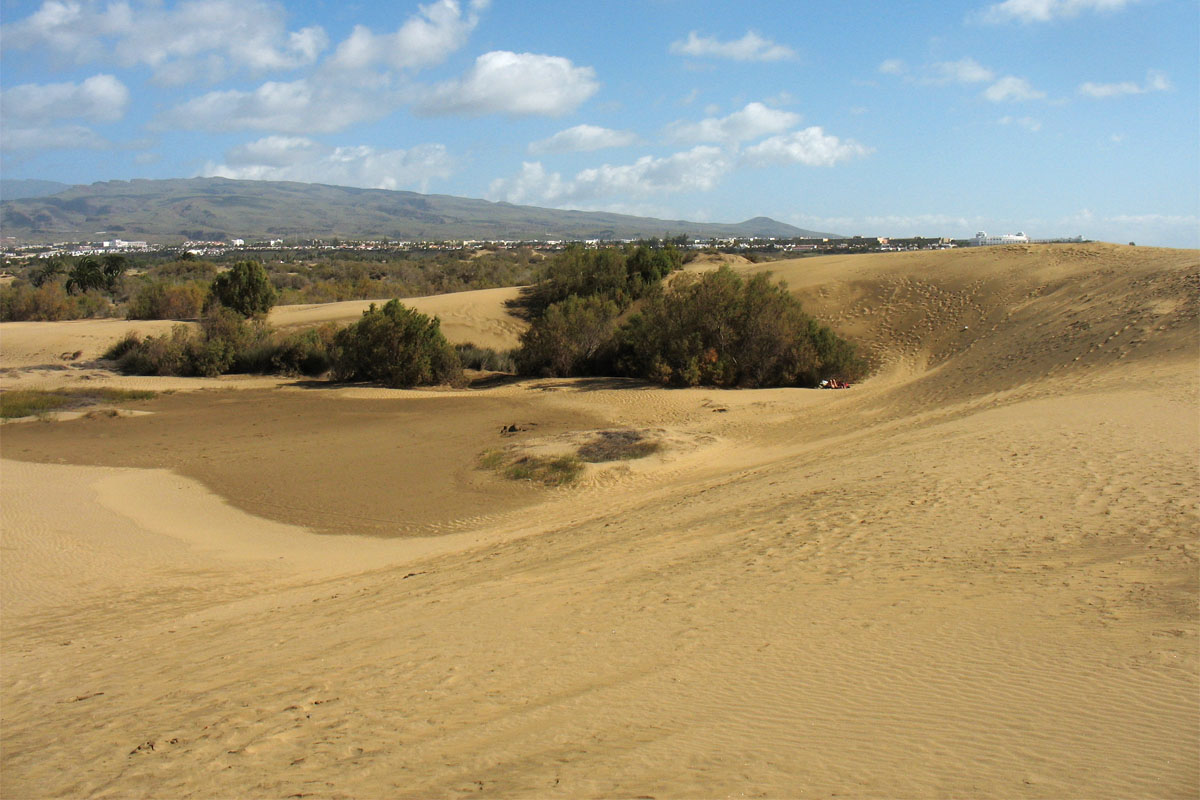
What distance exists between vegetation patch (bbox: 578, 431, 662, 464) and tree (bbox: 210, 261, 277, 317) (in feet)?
82.3

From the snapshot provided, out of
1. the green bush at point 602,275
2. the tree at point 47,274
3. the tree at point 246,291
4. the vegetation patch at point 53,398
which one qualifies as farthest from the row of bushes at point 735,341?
the tree at point 47,274

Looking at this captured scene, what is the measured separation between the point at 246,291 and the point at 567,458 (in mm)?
26593

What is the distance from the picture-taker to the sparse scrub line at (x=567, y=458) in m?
17.5

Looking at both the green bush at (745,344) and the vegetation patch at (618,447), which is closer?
the vegetation patch at (618,447)

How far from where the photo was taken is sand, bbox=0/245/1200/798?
523 cm

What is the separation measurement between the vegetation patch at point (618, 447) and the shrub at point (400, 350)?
1219 centimetres

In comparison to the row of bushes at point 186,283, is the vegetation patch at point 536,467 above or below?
below

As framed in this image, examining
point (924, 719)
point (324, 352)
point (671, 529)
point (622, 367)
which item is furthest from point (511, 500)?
point (324, 352)

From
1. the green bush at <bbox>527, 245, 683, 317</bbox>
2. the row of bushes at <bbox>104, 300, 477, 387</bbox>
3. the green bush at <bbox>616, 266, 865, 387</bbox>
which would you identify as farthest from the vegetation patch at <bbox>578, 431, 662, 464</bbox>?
the green bush at <bbox>527, 245, 683, 317</bbox>

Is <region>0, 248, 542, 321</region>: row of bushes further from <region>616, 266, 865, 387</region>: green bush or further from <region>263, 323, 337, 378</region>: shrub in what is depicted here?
<region>616, 266, 865, 387</region>: green bush

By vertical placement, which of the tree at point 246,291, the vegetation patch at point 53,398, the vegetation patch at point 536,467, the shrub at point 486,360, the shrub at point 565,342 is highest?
the tree at point 246,291

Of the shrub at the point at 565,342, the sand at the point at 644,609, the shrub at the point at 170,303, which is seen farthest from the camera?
the shrub at the point at 170,303

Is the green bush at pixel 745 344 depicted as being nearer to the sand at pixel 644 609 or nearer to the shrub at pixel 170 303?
the sand at pixel 644 609

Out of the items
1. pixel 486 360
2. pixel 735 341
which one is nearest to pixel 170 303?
pixel 486 360
